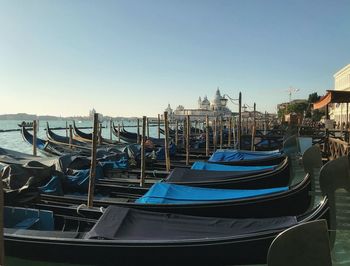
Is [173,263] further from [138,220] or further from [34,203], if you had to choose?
[34,203]

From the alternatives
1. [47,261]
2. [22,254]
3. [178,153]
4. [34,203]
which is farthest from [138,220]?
[178,153]

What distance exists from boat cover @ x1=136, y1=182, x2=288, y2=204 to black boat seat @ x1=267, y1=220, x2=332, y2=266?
3427 millimetres

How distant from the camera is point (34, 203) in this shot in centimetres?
543

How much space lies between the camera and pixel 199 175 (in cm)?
755

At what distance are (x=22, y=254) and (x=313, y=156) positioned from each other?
374 cm

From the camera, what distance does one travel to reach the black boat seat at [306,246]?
2.05 metres

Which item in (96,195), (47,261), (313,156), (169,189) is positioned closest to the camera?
(47,261)

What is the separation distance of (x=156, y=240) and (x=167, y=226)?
1.28 feet

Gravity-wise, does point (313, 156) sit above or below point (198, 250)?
above

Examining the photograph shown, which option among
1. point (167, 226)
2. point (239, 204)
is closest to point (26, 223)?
point (167, 226)

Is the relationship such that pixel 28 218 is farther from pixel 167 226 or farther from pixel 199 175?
pixel 199 175

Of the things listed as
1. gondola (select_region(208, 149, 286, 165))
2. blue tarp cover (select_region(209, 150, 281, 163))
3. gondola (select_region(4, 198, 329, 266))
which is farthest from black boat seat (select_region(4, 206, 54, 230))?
blue tarp cover (select_region(209, 150, 281, 163))

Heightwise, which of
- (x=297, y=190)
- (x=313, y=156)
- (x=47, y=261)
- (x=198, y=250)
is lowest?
(x=47, y=261)

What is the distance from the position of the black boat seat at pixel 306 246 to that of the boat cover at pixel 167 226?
1.88m
